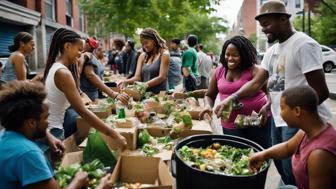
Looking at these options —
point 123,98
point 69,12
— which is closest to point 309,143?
point 123,98

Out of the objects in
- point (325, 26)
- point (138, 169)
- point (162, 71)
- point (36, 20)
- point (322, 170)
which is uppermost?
point (325, 26)

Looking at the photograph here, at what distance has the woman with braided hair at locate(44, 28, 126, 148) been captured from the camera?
3.10 m

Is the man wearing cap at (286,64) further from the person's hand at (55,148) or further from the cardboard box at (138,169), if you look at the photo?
the person's hand at (55,148)

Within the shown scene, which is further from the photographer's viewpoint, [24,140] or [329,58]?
[329,58]

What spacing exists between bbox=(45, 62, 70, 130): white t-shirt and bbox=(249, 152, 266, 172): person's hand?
5.69 ft

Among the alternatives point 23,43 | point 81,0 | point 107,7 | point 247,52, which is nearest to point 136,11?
point 107,7

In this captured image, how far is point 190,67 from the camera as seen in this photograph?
9117 millimetres

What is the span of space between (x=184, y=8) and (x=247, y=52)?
1693 centimetres

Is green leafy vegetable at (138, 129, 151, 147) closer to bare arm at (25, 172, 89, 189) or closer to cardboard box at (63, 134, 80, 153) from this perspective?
cardboard box at (63, 134, 80, 153)

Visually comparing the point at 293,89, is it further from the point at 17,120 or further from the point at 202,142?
the point at 17,120

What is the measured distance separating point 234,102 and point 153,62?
2.10 m

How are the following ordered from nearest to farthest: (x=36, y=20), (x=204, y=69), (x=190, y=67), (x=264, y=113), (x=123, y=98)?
(x=264, y=113) → (x=123, y=98) → (x=190, y=67) → (x=204, y=69) → (x=36, y=20)

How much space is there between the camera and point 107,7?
1931cm

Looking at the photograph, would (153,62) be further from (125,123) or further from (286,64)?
(286,64)
